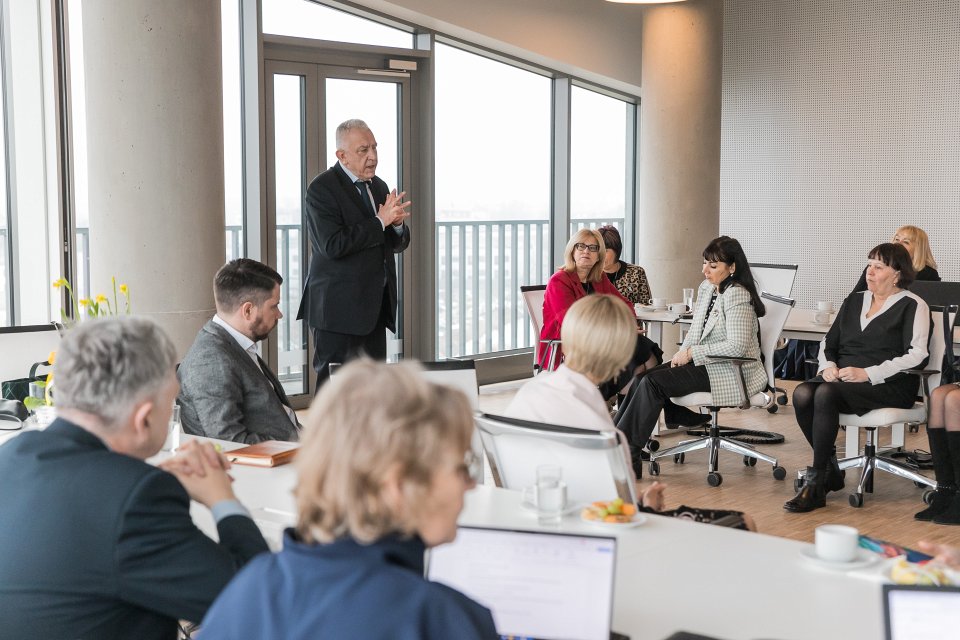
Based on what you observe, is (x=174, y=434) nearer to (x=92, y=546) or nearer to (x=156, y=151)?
(x=92, y=546)

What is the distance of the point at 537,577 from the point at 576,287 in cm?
442

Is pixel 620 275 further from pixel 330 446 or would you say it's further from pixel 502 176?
pixel 330 446

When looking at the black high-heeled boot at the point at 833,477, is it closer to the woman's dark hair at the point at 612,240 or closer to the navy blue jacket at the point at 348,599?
the woman's dark hair at the point at 612,240

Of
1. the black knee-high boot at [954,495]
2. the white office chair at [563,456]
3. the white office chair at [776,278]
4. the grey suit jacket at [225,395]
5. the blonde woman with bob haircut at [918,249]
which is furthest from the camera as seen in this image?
the white office chair at [776,278]

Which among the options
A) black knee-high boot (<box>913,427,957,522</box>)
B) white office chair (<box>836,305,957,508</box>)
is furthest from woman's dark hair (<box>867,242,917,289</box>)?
black knee-high boot (<box>913,427,957,522</box>)

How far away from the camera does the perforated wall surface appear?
9.04 metres

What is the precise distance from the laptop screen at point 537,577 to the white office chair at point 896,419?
3.65m

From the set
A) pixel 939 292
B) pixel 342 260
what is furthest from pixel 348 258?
pixel 939 292

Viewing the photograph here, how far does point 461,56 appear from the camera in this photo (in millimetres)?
7930

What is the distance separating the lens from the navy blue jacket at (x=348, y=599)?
3.81ft

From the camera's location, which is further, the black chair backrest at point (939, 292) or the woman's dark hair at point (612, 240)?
the woman's dark hair at point (612, 240)

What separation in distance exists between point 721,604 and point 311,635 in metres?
0.95

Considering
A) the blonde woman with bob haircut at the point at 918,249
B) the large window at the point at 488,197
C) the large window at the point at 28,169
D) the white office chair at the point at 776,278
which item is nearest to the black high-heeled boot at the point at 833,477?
the white office chair at the point at 776,278

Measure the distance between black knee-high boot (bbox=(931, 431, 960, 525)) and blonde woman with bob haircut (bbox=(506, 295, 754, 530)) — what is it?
2.29 metres
